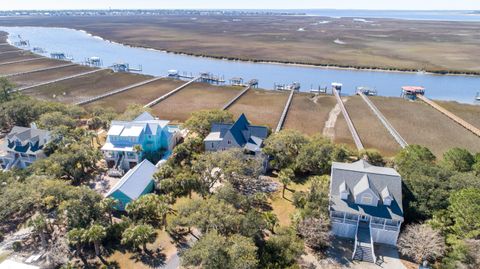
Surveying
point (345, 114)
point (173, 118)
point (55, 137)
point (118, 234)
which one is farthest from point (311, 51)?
point (118, 234)

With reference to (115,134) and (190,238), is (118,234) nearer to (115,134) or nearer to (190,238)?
(190,238)

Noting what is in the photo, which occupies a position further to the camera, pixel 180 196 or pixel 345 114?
pixel 345 114

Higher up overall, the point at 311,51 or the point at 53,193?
the point at 311,51

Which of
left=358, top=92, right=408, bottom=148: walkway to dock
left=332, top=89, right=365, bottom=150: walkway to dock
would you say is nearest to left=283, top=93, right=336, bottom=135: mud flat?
left=332, top=89, right=365, bottom=150: walkway to dock

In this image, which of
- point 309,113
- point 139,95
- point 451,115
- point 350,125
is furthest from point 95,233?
point 451,115

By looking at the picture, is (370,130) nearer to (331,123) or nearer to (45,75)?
(331,123)

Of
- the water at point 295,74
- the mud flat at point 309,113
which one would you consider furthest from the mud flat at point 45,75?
the mud flat at point 309,113

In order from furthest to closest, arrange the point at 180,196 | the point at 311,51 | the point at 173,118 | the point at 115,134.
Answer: the point at 311,51, the point at 173,118, the point at 115,134, the point at 180,196
